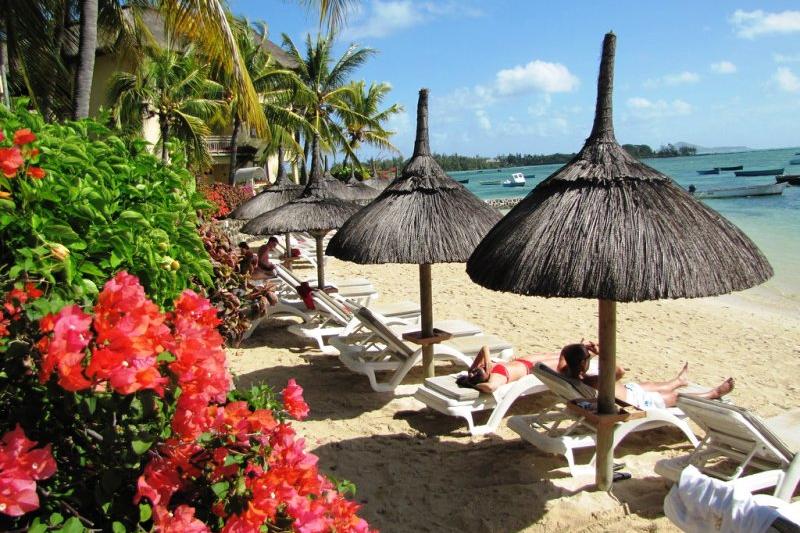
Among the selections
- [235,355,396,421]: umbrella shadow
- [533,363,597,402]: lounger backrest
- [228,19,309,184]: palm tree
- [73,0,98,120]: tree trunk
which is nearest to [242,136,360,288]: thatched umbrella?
[235,355,396,421]: umbrella shadow

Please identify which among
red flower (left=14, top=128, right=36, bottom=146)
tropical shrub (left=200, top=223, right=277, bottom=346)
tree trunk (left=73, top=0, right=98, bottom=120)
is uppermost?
tree trunk (left=73, top=0, right=98, bottom=120)

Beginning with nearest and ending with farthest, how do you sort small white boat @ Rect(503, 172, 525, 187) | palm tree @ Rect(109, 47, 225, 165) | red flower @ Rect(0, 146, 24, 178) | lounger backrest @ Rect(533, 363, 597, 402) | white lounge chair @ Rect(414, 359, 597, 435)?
red flower @ Rect(0, 146, 24, 178)
lounger backrest @ Rect(533, 363, 597, 402)
white lounge chair @ Rect(414, 359, 597, 435)
palm tree @ Rect(109, 47, 225, 165)
small white boat @ Rect(503, 172, 525, 187)

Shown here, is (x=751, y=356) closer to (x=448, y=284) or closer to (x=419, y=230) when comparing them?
(x=419, y=230)

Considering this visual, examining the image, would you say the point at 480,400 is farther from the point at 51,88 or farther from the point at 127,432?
the point at 51,88

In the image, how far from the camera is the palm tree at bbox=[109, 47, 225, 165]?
17453 mm

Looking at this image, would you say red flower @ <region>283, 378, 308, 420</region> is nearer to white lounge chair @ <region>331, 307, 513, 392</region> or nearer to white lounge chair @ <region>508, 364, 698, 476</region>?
white lounge chair @ <region>508, 364, 698, 476</region>

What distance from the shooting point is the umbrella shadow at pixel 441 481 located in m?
3.78

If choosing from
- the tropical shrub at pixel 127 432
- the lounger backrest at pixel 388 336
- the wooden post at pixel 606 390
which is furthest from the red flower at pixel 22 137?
the lounger backrest at pixel 388 336

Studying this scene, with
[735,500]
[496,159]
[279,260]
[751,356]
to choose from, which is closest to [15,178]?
[735,500]

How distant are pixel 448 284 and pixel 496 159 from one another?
184960 mm

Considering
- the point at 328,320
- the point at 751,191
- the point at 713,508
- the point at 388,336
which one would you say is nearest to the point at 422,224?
the point at 388,336

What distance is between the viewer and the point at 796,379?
22.6ft

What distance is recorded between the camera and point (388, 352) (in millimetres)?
6121

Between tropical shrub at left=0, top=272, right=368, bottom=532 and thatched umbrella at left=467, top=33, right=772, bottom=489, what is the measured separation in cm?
231
